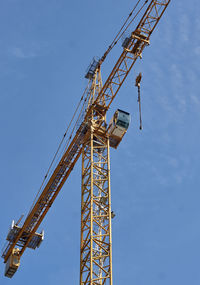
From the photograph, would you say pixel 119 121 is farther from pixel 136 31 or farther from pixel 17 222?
pixel 17 222

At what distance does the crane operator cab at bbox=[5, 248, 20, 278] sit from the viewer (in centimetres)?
6066

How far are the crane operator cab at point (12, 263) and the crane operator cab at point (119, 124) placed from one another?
49.6 ft

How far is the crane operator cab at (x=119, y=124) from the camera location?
53.3 meters

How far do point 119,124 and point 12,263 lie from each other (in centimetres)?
1686

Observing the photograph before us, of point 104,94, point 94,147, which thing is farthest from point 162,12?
point 94,147

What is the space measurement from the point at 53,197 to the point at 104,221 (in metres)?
9.99

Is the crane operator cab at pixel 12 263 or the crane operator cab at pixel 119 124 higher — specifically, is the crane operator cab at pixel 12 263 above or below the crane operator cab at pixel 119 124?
below

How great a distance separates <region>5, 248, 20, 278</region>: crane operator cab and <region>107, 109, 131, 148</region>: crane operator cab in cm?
1511

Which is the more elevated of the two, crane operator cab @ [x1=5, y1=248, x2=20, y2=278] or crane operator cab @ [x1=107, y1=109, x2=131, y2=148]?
crane operator cab @ [x1=107, y1=109, x2=131, y2=148]

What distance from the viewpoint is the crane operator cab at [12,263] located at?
199ft

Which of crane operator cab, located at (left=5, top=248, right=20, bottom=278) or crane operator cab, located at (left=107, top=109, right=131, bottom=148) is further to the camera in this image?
crane operator cab, located at (left=5, top=248, right=20, bottom=278)

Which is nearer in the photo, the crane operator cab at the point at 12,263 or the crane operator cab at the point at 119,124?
the crane operator cab at the point at 119,124

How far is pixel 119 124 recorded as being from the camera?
53.3m

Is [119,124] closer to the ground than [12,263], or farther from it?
farther from it
